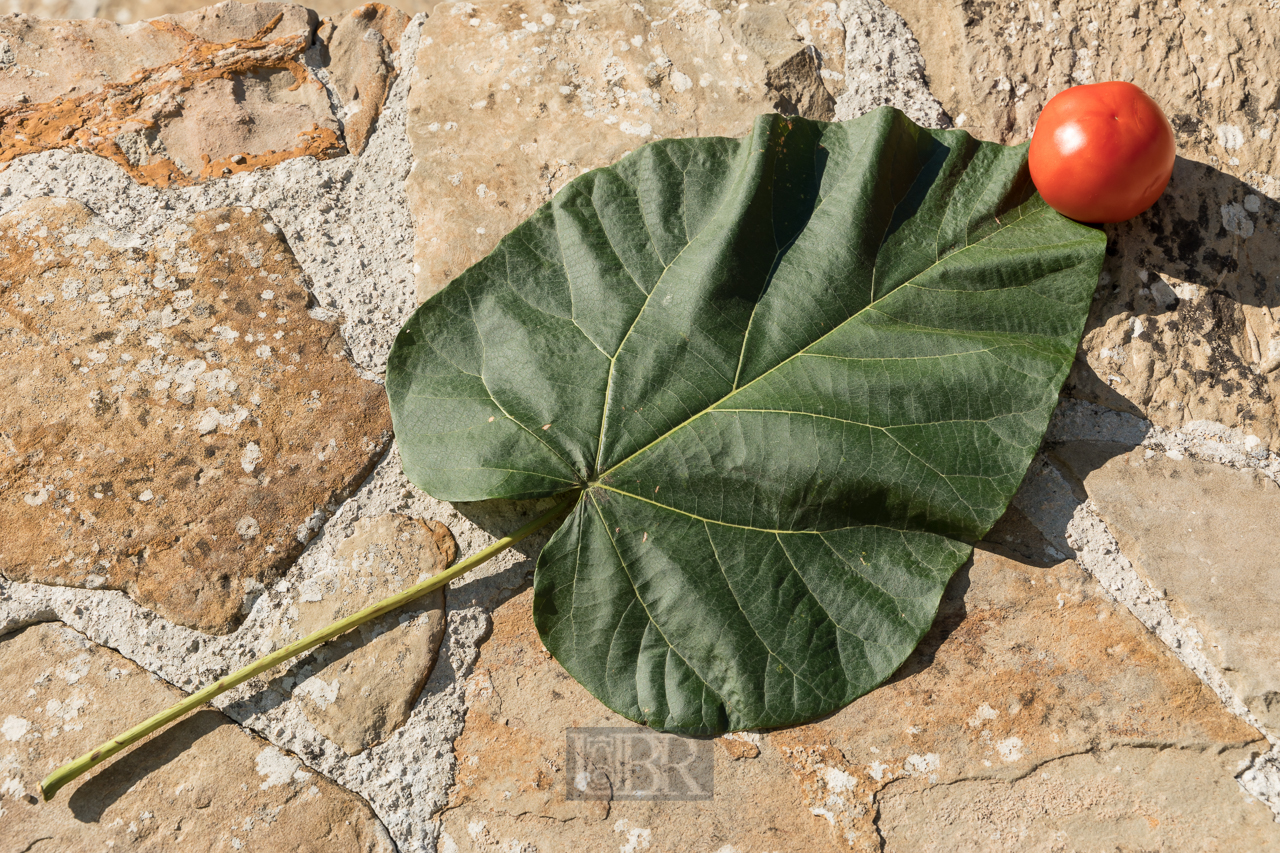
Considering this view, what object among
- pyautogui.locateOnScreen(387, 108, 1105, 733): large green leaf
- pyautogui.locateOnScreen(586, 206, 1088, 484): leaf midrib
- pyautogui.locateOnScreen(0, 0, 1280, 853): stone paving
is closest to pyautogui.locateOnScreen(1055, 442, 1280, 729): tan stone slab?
pyautogui.locateOnScreen(0, 0, 1280, 853): stone paving

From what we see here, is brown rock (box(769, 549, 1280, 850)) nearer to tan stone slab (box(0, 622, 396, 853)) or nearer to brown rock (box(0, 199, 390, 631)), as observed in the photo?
tan stone slab (box(0, 622, 396, 853))

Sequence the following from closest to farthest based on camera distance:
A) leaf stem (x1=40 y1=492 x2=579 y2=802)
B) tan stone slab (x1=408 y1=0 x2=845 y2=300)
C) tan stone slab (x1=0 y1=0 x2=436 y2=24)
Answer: leaf stem (x1=40 y1=492 x2=579 y2=802) < tan stone slab (x1=408 y1=0 x2=845 y2=300) < tan stone slab (x1=0 y1=0 x2=436 y2=24)

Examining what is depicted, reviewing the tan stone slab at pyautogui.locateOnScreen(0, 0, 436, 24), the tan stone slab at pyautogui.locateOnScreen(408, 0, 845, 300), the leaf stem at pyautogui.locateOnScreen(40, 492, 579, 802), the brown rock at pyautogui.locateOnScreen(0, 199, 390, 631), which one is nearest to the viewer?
the leaf stem at pyautogui.locateOnScreen(40, 492, 579, 802)

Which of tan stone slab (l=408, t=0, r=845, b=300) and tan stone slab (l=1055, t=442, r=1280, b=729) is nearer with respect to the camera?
tan stone slab (l=1055, t=442, r=1280, b=729)

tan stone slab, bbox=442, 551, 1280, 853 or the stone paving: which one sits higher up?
the stone paving

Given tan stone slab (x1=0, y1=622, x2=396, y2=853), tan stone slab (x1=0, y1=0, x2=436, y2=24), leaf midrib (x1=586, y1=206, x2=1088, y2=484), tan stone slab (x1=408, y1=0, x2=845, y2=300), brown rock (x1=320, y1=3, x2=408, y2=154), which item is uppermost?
tan stone slab (x1=0, y1=0, x2=436, y2=24)
